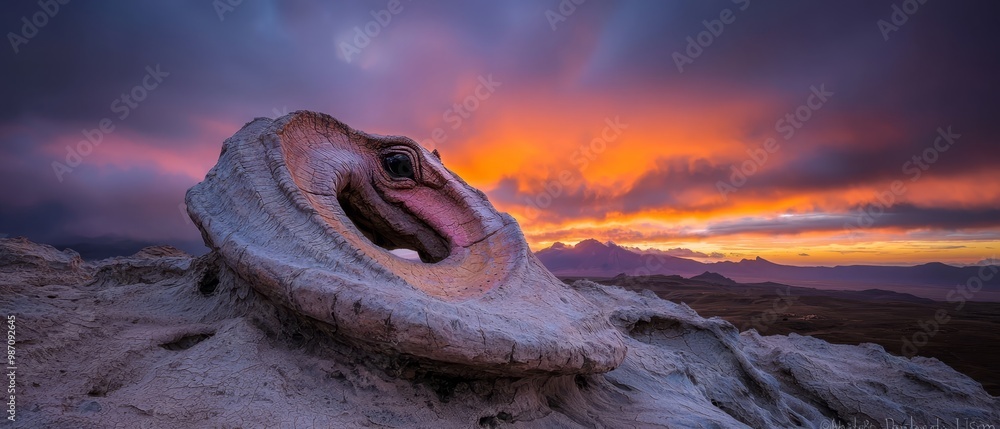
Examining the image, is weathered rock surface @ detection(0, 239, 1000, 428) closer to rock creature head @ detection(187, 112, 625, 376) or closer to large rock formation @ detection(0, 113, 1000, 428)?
large rock formation @ detection(0, 113, 1000, 428)

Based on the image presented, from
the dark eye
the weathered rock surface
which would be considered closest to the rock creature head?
the dark eye

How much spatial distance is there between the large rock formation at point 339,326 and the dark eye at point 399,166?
0.02 metres

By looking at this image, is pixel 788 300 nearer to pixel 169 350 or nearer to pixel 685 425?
pixel 685 425

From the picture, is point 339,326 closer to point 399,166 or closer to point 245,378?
point 245,378

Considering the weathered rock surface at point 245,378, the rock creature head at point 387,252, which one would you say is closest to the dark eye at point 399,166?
the rock creature head at point 387,252

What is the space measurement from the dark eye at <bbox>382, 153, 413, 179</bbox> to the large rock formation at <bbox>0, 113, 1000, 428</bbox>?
0.05 feet

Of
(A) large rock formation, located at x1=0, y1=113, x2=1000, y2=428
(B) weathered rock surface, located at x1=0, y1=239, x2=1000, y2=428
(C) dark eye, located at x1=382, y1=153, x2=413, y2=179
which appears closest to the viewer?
(B) weathered rock surface, located at x1=0, y1=239, x2=1000, y2=428

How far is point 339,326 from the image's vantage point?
2.10 metres

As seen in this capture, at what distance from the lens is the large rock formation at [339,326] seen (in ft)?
6.60

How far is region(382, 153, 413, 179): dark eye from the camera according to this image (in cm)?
410

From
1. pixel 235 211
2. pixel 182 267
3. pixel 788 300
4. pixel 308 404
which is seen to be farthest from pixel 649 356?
pixel 788 300

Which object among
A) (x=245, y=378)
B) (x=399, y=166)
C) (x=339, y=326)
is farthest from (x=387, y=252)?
(x=399, y=166)

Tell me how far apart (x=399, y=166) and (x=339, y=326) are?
2244 mm

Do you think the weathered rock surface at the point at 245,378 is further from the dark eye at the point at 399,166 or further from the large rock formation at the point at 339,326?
the dark eye at the point at 399,166
